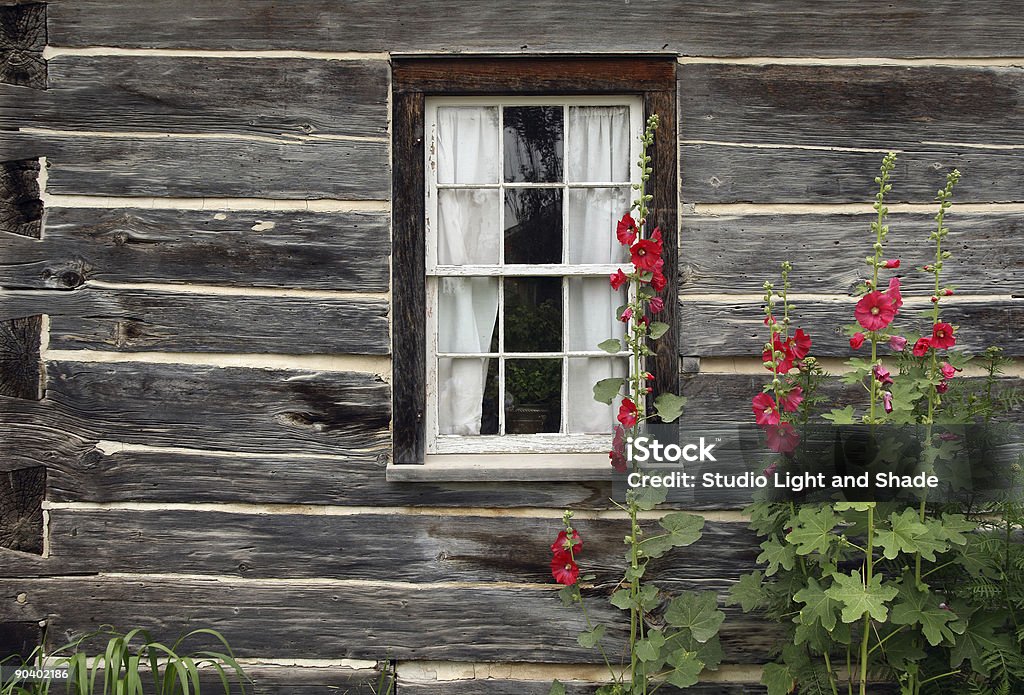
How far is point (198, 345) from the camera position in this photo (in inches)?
127

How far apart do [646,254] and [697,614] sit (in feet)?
4.12

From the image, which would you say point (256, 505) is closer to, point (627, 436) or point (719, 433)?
point (627, 436)

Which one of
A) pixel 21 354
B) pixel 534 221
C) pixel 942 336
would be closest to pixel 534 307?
pixel 534 221

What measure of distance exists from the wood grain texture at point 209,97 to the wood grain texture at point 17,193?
0.53ft

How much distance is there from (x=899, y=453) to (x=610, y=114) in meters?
1.65

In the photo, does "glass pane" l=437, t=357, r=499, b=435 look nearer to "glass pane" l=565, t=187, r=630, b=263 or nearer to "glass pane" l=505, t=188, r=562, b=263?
"glass pane" l=505, t=188, r=562, b=263

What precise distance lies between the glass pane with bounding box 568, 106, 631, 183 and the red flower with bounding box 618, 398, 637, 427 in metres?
0.99

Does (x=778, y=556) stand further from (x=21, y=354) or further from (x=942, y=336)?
(x=21, y=354)

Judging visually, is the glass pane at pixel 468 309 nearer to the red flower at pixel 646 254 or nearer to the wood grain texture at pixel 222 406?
the wood grain texture at pixel 222 406

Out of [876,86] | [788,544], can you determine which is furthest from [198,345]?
[876,86]

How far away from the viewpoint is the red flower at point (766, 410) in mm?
2711

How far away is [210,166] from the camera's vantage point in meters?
3.23

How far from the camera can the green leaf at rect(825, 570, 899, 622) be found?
2.41m

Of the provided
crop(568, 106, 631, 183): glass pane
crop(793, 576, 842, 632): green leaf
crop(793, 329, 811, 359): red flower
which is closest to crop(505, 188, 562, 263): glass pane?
crop(568, 106, 631, 183): glass pane
